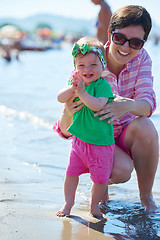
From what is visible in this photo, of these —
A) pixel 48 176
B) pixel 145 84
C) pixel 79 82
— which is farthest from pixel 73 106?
pixel 48 176

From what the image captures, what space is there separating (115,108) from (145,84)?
0.43 meters

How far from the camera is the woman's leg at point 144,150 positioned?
287 centimetres

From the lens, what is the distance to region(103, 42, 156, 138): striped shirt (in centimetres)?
296

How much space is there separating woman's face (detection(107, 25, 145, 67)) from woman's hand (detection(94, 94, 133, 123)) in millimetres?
289

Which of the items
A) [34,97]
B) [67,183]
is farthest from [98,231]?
[34,97]

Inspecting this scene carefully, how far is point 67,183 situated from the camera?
2.65 metres

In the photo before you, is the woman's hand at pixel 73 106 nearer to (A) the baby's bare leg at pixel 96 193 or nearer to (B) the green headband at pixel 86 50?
(B) the green headband at pixel 86 50

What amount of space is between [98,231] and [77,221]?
0.18 m

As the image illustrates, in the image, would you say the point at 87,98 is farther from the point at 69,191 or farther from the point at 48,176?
the point at 48,176

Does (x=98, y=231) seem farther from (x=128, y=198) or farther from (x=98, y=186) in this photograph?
(x=128, y=198)

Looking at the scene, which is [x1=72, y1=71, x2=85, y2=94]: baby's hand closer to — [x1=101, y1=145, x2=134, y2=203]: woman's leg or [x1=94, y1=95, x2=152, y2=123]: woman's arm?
[x1=94, y1=95, x2=152, y2=123]: woman's arm

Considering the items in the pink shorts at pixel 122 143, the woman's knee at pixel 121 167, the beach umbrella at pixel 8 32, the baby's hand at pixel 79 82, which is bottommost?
the woman's knee at pixel 121 167

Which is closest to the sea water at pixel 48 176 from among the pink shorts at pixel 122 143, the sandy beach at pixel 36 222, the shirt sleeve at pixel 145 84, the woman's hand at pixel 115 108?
the sandy beach at pixel 36 222

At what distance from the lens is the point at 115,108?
2.65m
